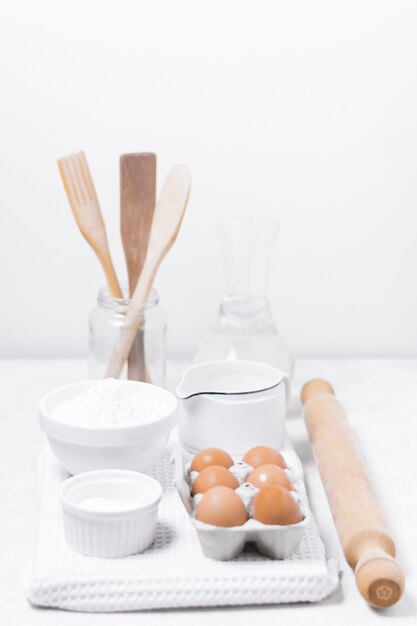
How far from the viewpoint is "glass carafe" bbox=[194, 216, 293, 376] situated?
1.10 metres

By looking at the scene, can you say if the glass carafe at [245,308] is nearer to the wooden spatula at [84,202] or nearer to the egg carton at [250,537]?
the wooden spatula at [84,202]

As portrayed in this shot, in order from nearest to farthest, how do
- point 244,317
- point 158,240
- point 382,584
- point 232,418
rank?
point 382,584 < point 232,418 < point 158,240 < point 244,317

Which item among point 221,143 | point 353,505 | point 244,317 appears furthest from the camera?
A: point 221,143

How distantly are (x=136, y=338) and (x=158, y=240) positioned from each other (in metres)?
0.10

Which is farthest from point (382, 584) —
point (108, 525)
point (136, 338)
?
point (136, 338)

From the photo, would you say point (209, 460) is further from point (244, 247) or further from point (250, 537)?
point (244, 247)

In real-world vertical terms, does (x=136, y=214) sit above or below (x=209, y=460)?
above

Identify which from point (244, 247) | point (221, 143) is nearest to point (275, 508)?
point (244, 247)

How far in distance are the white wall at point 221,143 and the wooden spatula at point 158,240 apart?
0.25m

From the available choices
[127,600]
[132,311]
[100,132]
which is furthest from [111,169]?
[127,600]

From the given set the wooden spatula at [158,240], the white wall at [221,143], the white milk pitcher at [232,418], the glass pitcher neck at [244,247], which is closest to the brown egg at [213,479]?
the white milk pitcher at [232,418]

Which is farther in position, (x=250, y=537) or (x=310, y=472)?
(x=310, y=472)

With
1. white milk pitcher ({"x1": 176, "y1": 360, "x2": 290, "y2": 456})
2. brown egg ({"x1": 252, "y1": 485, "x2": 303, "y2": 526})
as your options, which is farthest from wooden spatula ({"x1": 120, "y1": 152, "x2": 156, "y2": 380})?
brown egg ({"x1": 252, "y1": 485, "x2": 303, "y2": 526})

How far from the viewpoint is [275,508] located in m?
0.73
